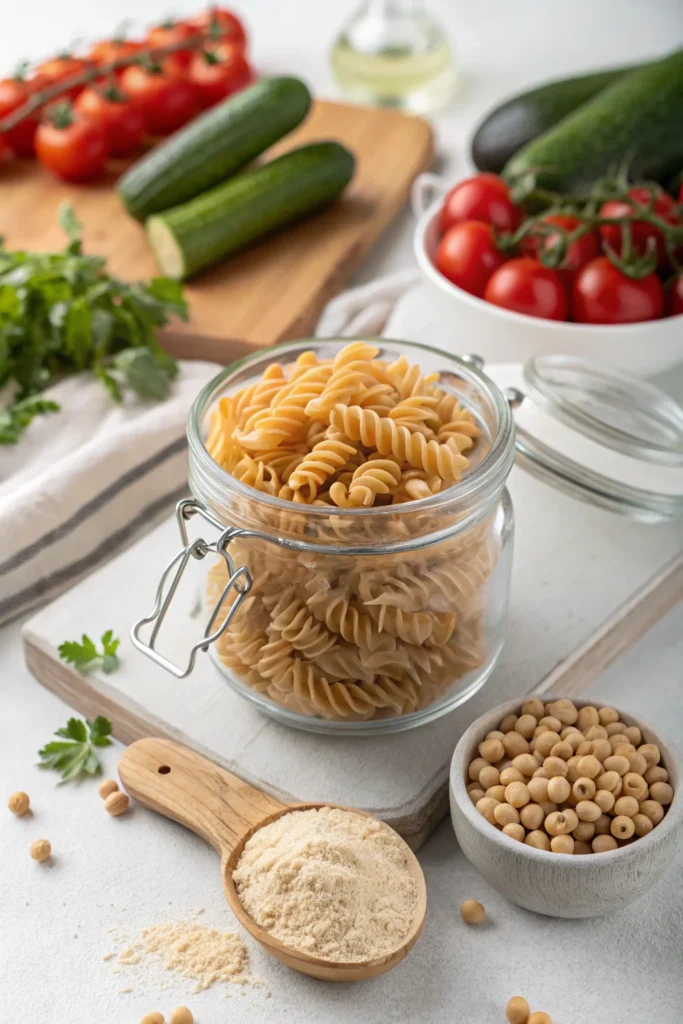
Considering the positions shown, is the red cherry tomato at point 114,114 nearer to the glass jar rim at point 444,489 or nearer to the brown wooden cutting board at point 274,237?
the brown wooden cutting board at point 274,237

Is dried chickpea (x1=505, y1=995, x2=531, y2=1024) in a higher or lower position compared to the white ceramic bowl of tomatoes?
lower

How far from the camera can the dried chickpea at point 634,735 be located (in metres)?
1.16

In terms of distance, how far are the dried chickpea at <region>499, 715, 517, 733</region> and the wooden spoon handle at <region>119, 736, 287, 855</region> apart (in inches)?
9.6

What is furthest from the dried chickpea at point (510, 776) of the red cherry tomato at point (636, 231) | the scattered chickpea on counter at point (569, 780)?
the red cherry tomato at point (636, 231)

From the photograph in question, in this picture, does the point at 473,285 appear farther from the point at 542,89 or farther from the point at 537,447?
the point at 542,89

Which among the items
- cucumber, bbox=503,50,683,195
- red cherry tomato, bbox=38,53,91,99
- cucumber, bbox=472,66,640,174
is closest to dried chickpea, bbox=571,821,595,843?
cucumber, bbox=503,50,683,195

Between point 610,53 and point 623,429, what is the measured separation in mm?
2113

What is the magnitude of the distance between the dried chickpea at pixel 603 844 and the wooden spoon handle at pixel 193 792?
0.31 metres

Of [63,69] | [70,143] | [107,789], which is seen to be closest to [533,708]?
[107,789]

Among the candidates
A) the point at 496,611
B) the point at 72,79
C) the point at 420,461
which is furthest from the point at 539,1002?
the point at 72,79

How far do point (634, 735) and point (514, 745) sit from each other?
123 millimetres

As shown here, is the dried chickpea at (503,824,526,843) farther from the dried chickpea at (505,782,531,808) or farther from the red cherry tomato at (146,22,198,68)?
the red cherry tomato at (146,22,198,68)

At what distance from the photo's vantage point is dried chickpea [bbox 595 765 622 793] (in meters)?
1.10

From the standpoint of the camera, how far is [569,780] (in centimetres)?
112
